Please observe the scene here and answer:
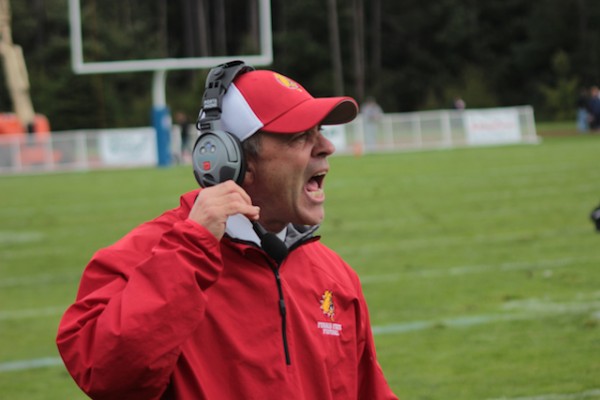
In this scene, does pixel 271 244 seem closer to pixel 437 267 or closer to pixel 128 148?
pixel 437 267

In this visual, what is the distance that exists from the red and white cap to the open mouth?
0.15 metres

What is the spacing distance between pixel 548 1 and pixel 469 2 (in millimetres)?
6413

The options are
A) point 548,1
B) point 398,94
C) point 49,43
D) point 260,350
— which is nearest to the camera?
point 260,350

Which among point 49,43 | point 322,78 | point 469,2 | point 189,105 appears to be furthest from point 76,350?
point 469,2

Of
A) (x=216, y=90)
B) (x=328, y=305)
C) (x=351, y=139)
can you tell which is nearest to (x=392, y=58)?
(x=351, y=139)

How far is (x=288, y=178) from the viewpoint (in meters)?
2.60

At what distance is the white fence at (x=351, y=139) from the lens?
28703 mm

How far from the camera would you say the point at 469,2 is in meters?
62.4

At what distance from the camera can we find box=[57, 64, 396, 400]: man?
2.26m

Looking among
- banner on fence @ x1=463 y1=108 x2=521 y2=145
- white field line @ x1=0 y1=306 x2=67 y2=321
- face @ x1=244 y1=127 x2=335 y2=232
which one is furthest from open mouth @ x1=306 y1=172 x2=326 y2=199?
banner on fence @ x1=463 y1=108 x2=521 y2=145

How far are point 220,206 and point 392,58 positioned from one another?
2498 inches

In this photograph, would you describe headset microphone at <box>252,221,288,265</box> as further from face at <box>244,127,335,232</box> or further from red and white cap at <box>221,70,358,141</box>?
red and white cap at <box>221,70,358,141</box>

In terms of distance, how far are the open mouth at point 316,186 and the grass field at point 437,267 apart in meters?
3.35

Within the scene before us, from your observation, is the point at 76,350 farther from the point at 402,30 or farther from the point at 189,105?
the point at 402,30
